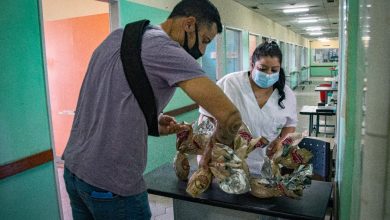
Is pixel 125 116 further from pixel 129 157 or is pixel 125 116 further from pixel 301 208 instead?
pixel 301 208

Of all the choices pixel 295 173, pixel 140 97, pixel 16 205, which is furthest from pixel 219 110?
pixel 16 205

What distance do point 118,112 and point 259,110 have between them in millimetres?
1050

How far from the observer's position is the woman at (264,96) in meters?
1.87

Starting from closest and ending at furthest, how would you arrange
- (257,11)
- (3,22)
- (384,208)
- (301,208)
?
1. (384,208)
2. (301,208)
3. (3,22)
4. (257,11)

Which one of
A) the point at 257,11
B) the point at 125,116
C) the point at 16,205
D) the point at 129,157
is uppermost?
the point at 257,11

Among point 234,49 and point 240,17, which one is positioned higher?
point 240,17

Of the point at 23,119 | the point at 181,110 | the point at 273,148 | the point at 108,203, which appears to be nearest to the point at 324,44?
the point at 181,110

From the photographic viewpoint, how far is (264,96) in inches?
77.1

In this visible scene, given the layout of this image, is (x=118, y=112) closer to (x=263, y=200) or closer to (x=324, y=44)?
(x=263, y=200)

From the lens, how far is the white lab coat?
6.11ft

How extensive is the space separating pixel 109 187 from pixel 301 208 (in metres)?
0.66

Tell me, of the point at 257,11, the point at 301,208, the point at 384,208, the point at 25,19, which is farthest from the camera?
the point at 257,11

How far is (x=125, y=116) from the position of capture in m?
1.02

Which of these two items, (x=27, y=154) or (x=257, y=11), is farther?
(x=257, y=11)
